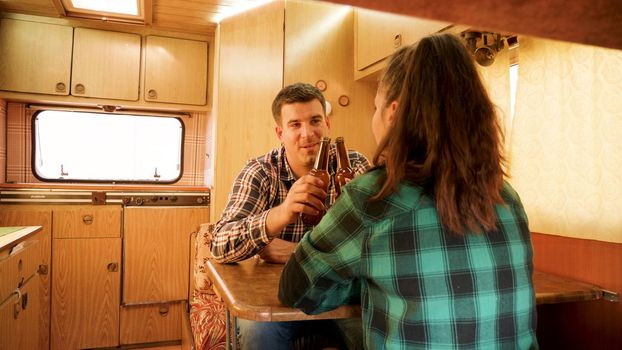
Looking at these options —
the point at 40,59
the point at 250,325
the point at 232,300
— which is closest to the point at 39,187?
the point at 40,59

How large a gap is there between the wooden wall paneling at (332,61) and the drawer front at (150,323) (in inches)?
83.1

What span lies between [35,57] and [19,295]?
2.36 metres

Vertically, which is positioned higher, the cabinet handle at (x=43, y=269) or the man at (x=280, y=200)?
the man at (x=280, y=200)

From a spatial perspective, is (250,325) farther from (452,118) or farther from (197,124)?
(197,124)

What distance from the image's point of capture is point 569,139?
1.98 metres

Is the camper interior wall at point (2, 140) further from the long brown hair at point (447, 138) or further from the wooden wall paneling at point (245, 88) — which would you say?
the long brown hair at point (447, 138)

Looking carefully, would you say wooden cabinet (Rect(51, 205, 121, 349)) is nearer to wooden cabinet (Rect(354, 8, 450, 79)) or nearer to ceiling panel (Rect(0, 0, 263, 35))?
ceiling panel (Rect(0, 0, 263, 35))

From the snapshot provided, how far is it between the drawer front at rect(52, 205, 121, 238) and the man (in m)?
2.13

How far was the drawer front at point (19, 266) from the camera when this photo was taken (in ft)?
6.14

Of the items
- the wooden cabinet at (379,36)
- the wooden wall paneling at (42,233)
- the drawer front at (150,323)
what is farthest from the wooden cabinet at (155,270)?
the wooden cabinet at (379,36)

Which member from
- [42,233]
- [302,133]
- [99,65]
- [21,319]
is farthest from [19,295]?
[99,65]

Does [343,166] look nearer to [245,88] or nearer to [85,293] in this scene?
[245,88]

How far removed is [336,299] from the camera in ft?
3.56

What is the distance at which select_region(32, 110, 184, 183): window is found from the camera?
161 inches
